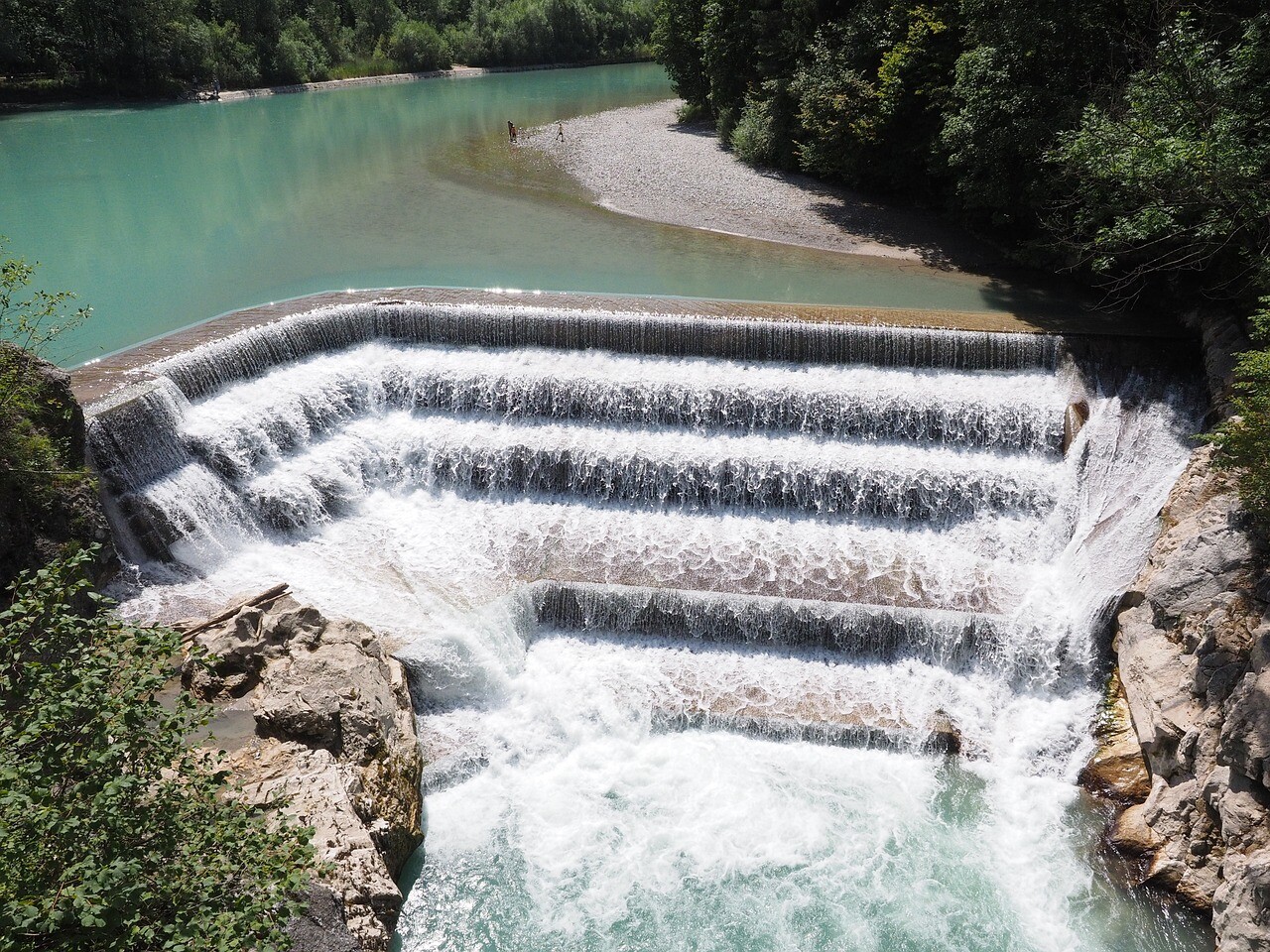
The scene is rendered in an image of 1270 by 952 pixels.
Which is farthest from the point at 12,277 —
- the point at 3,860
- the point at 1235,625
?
the point at 1235,625

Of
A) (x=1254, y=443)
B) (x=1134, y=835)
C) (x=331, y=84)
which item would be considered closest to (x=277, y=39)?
(x=331, y=84)

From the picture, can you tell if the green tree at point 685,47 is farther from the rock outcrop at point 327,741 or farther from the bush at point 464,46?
the bush at point 464,46

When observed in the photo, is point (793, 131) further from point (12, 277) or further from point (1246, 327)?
point (12, 277)

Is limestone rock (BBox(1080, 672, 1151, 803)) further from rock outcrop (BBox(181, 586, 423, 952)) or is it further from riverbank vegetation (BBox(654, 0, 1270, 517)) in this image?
rock outcrop (BBox(181, 586, 423, 952))

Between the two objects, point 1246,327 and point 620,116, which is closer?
point 1246,327

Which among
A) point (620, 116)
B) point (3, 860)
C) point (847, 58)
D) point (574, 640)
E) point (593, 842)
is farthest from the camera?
point (620, 116)

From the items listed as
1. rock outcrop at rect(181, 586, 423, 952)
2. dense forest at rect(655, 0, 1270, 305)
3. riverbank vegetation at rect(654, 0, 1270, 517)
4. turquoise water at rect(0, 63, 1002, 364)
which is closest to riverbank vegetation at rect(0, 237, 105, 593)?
rock outcrop at rect(181, 586, 423, 952)

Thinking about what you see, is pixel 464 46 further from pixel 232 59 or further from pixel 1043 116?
pixel 1043 116
